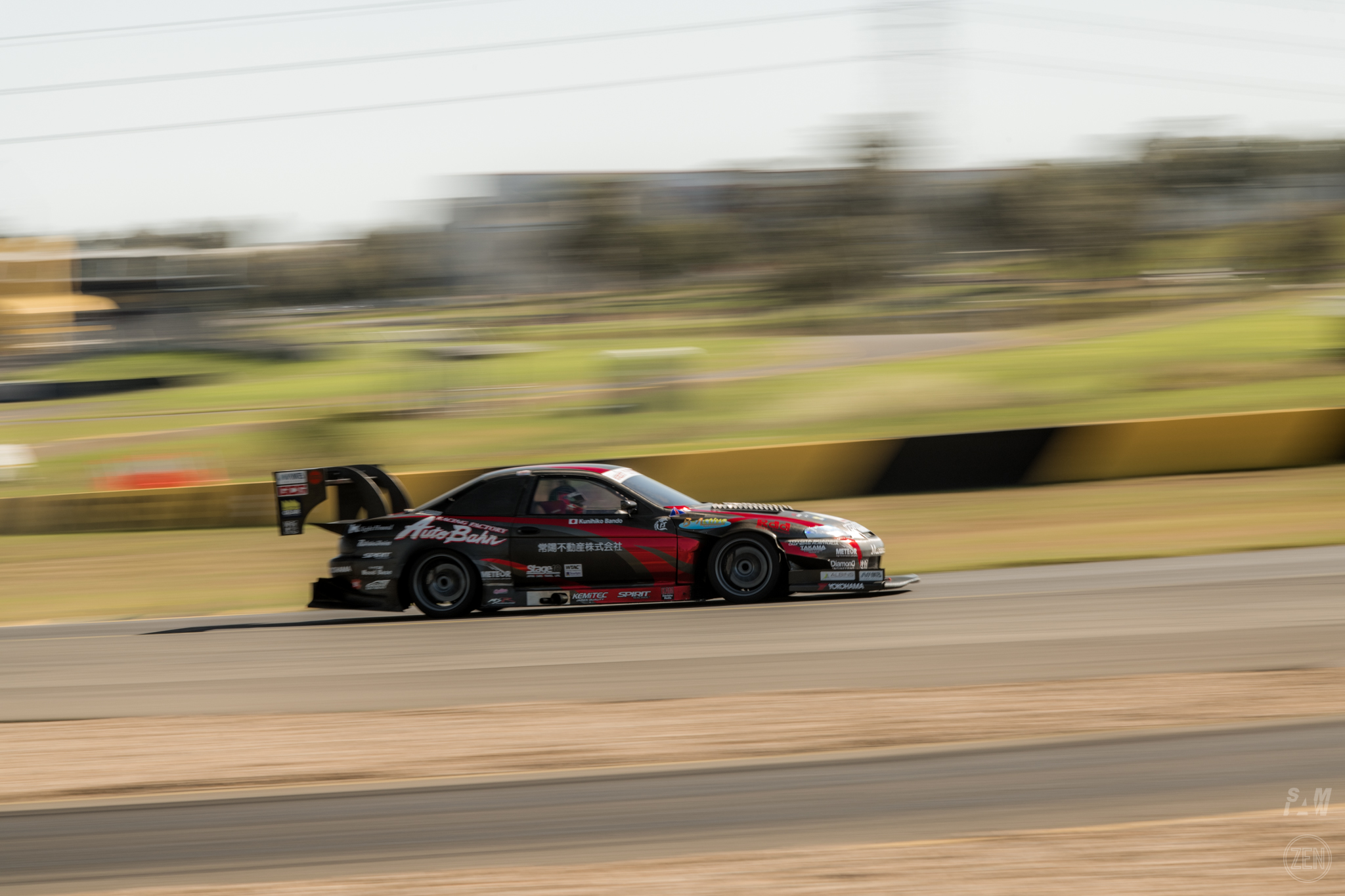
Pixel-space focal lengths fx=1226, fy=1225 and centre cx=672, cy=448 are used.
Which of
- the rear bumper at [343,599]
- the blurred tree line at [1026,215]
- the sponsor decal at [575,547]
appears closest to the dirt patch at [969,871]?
the sponsor decal at [575,547]

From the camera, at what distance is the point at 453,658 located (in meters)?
8.27

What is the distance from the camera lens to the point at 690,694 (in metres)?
6.83

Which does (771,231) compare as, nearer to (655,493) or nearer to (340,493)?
(340,493)

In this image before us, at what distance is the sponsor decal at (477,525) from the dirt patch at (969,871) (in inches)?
235

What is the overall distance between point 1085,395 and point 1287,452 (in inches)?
433

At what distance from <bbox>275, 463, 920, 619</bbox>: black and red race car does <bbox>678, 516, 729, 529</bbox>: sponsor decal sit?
0.03 feet

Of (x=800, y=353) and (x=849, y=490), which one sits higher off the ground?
(x=800, y=353)

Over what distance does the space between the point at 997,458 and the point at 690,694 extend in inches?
472

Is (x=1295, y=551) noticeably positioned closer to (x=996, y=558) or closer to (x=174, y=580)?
(x=996, y=558)

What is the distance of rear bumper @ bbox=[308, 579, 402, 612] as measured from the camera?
10.4 meters

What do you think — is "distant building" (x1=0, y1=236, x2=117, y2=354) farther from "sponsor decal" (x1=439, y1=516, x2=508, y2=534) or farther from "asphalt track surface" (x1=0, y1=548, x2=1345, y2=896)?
"sponsor decal" (x1=439, y1=516, x2=508, y2=534)

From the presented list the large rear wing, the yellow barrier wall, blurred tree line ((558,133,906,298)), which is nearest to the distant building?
blurred tree line ((558,133,906,298))

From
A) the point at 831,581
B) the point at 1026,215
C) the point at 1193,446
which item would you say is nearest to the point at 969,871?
the point at 831,581

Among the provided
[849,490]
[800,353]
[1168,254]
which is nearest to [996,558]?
[849,490]
